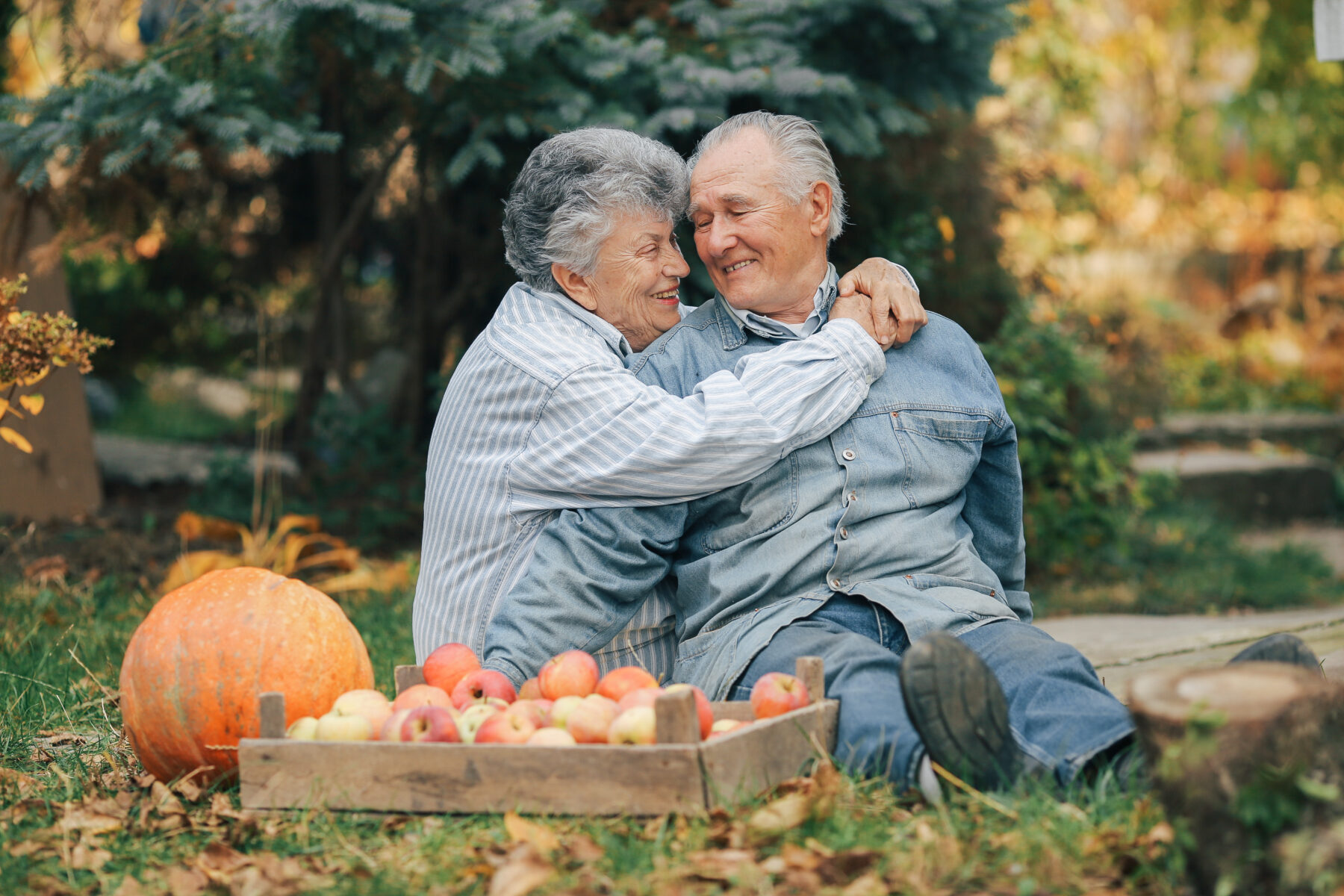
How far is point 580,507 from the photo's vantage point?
111 inches

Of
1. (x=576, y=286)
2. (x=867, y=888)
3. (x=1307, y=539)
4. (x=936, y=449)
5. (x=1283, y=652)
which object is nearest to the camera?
(x=867, y=888)

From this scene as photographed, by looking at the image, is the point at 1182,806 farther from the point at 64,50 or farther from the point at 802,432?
the point at 64,50

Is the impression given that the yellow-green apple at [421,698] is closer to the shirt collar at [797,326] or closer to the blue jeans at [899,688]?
the blue jeans at [899,688]

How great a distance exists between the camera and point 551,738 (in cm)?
220

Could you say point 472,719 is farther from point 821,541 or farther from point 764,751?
point 821,541

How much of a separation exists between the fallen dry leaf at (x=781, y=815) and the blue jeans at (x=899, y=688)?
227 mm

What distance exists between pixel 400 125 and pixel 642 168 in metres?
2.75

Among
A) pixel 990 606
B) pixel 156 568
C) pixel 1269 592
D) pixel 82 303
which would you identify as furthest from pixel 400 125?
pixel 82 303

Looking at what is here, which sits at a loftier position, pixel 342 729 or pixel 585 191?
pixel 585 191

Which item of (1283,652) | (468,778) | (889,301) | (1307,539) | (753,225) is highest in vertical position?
(753,225)

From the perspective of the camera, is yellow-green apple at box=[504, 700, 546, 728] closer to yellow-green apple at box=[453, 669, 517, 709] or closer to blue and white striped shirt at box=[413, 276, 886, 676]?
yellow-green apple at box=[453, 669, 517, 709]

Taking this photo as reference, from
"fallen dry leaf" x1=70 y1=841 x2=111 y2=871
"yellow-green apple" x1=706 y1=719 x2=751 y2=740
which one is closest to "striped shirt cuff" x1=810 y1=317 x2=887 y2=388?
"yellow-green apple" x1=706 y1=719 x2=751 y2=740

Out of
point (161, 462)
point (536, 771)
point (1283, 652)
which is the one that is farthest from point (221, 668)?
point (161, 462)

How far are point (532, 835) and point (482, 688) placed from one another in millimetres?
475
